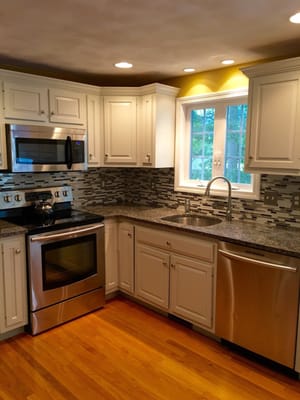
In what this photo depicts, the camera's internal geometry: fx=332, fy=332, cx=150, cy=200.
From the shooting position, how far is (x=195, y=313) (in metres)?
2.79

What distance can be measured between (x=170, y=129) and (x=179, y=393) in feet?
7.87

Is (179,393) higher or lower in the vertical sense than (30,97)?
lower

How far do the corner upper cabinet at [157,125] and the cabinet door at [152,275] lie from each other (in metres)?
0.90

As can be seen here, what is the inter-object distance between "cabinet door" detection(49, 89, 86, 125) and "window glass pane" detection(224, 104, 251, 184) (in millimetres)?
1444

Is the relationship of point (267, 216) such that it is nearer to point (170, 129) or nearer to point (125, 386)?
point (170, 129)

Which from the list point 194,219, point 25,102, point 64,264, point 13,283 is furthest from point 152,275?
point 25,102

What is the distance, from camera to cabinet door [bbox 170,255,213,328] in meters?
2.67

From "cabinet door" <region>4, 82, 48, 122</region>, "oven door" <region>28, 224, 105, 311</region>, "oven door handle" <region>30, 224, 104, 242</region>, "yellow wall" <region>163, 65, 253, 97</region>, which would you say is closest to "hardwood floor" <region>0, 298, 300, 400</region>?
"oven door" <region>28, 224, 105, 311</region>

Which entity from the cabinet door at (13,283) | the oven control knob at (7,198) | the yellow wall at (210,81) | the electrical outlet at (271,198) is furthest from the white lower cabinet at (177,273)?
the yellow wall at (210,81)

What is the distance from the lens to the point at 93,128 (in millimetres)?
3453

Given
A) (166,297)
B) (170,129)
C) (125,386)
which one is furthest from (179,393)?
(170,129)

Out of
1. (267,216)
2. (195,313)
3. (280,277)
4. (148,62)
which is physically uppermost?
(148,62)

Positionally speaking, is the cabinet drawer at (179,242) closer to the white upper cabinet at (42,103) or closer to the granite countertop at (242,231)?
the granite countertop at (242,231)

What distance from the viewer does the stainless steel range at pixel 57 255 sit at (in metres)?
2.73
